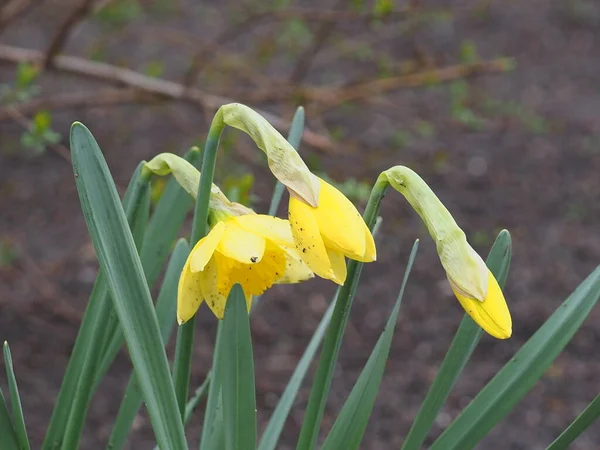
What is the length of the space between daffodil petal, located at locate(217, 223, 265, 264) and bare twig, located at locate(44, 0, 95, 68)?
5.32ft

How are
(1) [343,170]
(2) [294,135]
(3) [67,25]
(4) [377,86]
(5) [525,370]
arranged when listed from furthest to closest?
(1) [343,170]
(4) [377,86]
(3) [67,25]
(2) [294,135]
(5) [525,370]

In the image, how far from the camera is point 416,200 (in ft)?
2.47

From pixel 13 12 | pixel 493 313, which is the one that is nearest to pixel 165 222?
pixel 493 313

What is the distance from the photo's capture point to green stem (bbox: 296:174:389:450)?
2.64 feet

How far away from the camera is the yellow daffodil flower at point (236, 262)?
2.52ft

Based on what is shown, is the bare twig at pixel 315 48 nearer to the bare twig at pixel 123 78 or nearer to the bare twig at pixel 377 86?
the bare twig at pixel 377 86

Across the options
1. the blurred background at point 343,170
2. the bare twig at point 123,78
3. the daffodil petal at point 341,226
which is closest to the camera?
the daffodil petal at point 341,226

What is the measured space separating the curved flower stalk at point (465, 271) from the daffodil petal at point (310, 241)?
0.11m

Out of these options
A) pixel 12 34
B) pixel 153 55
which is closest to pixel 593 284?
pixel 153 55

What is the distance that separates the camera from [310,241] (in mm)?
700

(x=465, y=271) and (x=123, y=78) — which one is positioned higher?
(x=465, y=271)

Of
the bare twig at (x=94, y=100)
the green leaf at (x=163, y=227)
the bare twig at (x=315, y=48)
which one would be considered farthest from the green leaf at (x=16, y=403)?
the bare twig at (x=315, y=48)

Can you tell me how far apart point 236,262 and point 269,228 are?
0.18ft

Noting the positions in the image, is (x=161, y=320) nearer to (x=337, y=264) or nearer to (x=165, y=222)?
(x=165, y=222)
